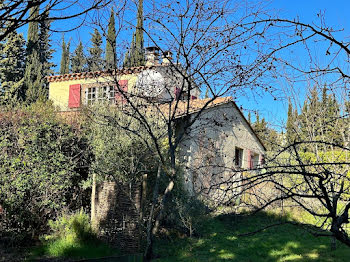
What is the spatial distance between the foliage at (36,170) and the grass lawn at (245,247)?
2.78m

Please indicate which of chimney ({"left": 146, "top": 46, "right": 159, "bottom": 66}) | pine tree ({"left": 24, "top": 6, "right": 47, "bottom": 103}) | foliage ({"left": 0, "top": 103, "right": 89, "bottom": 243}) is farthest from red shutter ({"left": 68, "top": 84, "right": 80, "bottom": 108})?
chimney ({"left": 146, "top": 46, "right": 159, "bottom": 66})

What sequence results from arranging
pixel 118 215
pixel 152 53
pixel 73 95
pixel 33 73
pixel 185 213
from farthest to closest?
pixel 33 73 < pixel 73 95 < pixel 185 213 < pixel 118 215 < pixel 152 53

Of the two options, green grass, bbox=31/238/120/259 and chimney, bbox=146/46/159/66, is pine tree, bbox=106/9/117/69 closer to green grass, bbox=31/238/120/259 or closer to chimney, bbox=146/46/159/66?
chimney, bbox=146/46/159/66

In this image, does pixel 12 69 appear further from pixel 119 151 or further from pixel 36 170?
pixel 36 170

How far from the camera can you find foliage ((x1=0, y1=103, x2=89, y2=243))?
8109mm

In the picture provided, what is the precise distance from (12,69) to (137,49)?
24.0 meters

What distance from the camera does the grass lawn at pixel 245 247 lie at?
25.0ft

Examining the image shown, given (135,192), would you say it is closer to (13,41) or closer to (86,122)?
(86,122)

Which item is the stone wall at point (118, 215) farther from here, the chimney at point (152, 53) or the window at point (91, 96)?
the window at point (91, 96)

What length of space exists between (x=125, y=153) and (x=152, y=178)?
1054 millimetres

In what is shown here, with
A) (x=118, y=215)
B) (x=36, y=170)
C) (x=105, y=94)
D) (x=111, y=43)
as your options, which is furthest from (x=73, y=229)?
(x=105, y=94)

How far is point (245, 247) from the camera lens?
8.73m

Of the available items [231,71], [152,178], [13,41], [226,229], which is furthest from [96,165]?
[13,41]

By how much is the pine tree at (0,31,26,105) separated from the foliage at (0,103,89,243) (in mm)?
16920
